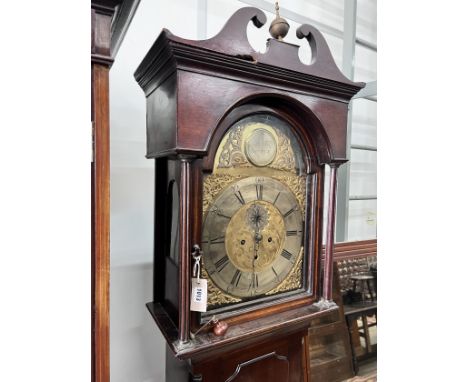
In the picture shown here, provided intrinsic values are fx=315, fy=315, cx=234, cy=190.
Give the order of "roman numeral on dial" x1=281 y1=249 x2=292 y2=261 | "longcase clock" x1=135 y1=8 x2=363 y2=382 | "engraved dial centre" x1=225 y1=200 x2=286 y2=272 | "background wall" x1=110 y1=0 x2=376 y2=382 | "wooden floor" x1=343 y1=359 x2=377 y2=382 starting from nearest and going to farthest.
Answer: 1. "longcase clock" x1=135 y1=8 x2=363 y2=382
2. "engraved dial centre" x1=225 y1=200 x2=286 y2=272
3. "roman numeral on dial" x1=281 y1=249 x2=292 y2=261
4. "background wall" x1=110 y1=0 x2=376 y2=382
5. "wooden floor" x1=343 y1=359 x2=377 y2=382

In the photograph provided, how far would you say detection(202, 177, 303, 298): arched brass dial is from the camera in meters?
0.86

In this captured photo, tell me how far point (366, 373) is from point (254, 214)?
1.56 meters

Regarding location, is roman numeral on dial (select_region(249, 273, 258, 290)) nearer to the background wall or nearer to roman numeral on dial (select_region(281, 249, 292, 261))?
roman numeral on dial (select_region(281, 249, 292, 261))

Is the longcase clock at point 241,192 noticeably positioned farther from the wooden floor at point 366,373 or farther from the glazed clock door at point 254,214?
the wooden floor at point 366,373

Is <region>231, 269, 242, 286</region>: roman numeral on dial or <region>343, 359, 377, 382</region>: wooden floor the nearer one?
<region>231, 269, 242, 286</region>: roman numeral on dial

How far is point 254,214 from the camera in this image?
92 centimetres

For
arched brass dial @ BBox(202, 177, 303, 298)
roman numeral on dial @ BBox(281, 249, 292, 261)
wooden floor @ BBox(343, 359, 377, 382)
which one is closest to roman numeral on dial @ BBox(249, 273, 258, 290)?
arched brass dial @ BBox(202, 177, 303, 298)

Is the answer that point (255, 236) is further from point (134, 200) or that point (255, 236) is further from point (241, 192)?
point (134, 200)

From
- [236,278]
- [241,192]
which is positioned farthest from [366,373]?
[241,192]

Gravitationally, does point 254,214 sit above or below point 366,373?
above

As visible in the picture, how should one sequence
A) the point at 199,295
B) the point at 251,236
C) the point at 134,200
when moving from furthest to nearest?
the point at 134,200
the point at 251,236
the point at 199,295

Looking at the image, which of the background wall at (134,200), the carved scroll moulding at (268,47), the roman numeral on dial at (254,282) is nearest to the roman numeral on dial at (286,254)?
the roman numeral on dial at (254,282)

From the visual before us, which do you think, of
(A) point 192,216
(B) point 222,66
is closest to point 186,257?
(A) point 192,216
